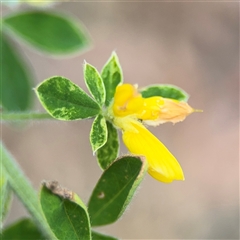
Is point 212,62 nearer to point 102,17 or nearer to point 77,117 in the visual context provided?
point 102,17

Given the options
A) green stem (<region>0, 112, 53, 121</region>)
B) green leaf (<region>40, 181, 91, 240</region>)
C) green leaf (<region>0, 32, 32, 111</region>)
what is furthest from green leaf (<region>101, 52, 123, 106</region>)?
green leaf (<region>0, 32, 32, 111</region>)

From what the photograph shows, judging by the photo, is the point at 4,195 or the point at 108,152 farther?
the point at 4,195

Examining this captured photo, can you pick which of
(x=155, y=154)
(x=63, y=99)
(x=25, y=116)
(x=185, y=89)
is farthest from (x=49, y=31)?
(x=185, y=89)

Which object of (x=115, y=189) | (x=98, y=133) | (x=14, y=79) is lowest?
(x=115, y=189)

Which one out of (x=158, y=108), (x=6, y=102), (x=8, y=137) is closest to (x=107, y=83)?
(x=158, y=108)

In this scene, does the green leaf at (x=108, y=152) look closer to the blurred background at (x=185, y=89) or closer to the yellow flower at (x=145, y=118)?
the yellow flower at (x=145, y=118)

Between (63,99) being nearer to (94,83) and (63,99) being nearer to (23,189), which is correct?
(94,83)

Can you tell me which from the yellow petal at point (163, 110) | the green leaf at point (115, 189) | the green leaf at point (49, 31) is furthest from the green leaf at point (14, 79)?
the yellow petal at point (163, 110)

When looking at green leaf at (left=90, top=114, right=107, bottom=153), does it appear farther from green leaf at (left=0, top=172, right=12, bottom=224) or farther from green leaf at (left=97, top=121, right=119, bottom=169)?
green leaf at (left=0, top=172, right=12, bottom=224)
